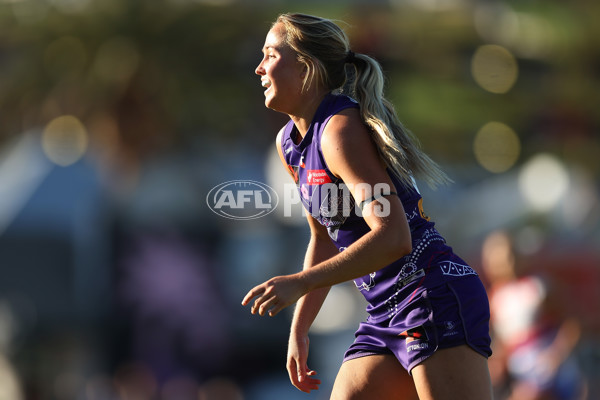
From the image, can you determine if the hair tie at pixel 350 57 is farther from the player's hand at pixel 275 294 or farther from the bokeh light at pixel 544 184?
the bokeh light at pixel 544 184

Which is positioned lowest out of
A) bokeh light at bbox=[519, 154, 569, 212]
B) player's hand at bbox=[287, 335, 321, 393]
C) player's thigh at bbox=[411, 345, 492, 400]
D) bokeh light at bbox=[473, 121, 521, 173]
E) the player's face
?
bokeh light at bbox=[473, 121, 521, 173]

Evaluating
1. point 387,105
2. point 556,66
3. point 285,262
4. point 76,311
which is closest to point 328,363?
point 285,262

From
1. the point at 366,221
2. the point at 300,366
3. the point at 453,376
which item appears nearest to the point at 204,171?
the point at 300,366

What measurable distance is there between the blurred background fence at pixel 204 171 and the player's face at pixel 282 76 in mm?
5621

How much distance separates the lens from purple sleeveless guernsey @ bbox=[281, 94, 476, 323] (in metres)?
3.68

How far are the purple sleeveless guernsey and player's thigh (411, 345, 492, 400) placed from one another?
265mm

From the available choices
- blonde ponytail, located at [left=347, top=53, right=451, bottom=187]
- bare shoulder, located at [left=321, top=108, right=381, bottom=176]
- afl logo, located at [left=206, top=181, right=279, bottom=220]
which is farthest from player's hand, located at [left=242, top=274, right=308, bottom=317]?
afl logo, located at [left=206, top=181, right=279, bottom=220]

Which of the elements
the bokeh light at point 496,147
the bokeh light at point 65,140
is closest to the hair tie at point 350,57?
the bokeh light at point 65,140

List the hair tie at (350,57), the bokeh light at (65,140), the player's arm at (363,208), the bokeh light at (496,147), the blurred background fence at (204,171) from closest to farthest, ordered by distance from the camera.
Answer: the player's arm at (363,208) → the hair tie at (350,57) → the blurred background fence at (204,171) → the bokeh light at (65,140) → the bokeh light at (496,147)

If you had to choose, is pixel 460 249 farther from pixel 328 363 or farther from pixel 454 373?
pixel 454 373

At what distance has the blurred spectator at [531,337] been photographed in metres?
8.43

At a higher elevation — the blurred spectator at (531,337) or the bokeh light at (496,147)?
the blurred spectator at (531,337)

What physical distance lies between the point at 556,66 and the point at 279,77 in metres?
20.0

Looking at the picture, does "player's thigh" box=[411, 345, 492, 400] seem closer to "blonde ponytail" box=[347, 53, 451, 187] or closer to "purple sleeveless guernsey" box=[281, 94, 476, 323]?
"purple sleeveless guernsey" box=[281, 94, 476, 323]
